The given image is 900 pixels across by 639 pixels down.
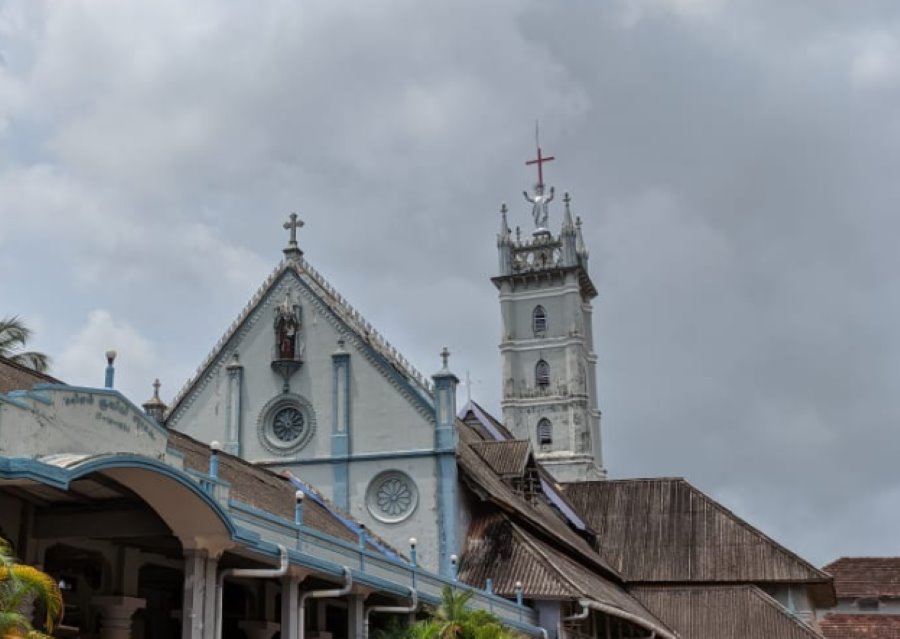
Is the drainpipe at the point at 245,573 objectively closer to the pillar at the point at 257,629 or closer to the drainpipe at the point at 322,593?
the drainpipe at the point at 322,593

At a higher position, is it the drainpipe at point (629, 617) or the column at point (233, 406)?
the column at point (233, 406)

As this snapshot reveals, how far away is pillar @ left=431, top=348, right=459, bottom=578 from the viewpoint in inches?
1101

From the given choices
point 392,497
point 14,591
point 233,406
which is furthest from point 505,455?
point 14,591

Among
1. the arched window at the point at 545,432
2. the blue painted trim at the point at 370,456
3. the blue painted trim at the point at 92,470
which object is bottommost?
the blue painted trim at the point at 92,470

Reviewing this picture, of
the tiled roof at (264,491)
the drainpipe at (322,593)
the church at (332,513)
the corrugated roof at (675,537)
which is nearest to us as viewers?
the church at (332,513)

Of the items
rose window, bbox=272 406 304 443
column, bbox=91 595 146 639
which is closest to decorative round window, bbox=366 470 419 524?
rose window, bbox=272 406 304 443

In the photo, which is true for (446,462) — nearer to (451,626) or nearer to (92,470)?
(451,626)

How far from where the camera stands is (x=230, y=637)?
67.2 feet

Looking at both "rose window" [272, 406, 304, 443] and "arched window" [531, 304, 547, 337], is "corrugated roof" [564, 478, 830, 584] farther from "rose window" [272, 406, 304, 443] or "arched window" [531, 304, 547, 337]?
"arched window" [531, 304, 547, 337]

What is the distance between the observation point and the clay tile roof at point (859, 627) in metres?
47.6

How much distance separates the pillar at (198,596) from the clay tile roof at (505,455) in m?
20.4

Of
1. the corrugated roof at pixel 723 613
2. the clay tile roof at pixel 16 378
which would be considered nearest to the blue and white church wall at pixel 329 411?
the clay tile roof at pixel 16 378

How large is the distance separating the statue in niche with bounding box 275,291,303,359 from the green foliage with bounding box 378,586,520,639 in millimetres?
11635

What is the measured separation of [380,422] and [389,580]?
10.1m
